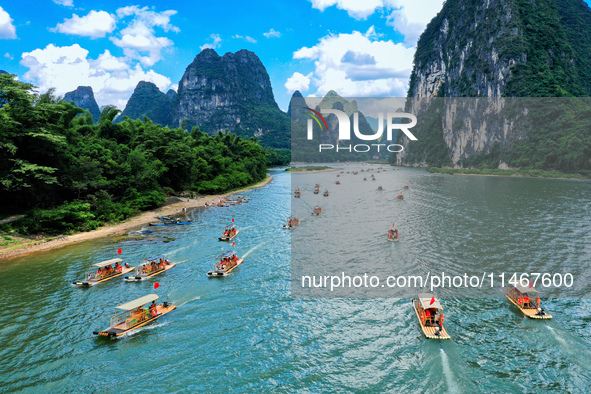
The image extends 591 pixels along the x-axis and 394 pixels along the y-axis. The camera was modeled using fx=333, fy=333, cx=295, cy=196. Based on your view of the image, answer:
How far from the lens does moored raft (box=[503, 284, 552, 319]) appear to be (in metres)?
21.0

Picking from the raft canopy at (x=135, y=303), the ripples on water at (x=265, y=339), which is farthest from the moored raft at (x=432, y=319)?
the raft canopy at (x=135, y=303)

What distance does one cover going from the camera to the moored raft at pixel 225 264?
29.0m

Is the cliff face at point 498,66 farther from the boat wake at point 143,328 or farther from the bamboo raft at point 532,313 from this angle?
the boat wake at point 143,328

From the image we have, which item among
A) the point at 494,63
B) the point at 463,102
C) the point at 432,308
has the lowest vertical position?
the point at 432,308

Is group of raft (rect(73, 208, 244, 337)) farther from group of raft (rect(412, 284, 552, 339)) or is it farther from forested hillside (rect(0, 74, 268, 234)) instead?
group of raft (rect(412, 284, 552, 339))

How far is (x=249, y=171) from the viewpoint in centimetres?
10312

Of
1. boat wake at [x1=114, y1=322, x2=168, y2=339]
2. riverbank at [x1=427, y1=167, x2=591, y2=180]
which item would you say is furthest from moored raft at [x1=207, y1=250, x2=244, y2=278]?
riverbank at [x1=427, y1=167, x2=591, y2=180]

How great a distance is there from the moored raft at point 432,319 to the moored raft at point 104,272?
24899mm

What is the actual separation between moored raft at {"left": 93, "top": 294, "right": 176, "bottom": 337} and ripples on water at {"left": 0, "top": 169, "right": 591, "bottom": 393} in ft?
1.69

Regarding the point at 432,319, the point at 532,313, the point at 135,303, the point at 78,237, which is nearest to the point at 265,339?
the point at 135,303

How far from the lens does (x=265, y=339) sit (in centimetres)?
1961

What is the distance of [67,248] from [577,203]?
78.1m

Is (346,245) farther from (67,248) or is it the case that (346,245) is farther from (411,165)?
(411,165)

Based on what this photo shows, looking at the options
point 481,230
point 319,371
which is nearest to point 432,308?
point 319,371
